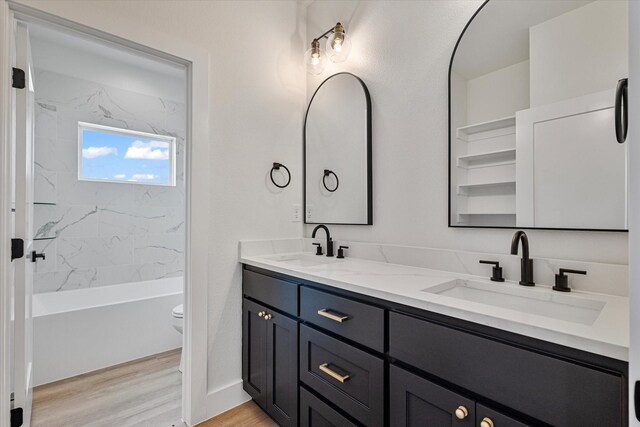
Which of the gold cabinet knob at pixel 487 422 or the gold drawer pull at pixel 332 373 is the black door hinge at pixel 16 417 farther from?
the gold cabinet knob at pixel 487 422

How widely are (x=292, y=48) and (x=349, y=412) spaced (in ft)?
7.26

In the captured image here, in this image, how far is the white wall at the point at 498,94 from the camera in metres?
1.29

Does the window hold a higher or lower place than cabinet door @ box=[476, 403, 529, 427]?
higher

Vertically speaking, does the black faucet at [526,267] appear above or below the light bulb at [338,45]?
below

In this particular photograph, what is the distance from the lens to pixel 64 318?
2.24 meters

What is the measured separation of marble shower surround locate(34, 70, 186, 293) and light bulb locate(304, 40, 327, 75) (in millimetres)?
1878

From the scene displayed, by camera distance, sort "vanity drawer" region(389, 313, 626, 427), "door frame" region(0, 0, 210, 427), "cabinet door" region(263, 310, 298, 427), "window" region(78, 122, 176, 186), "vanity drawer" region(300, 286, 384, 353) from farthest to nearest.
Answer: "window" region(78, 122, 176, 186)
"door frame" region(0, 0, 210, 427)
"cabinet door" region(263, 310, 298, 427)
"vanity drawer" region(300, 286, 384, 353)
"vanity drawer" region(389, 313, 626, 427)

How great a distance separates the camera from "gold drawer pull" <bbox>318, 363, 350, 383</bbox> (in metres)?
1.22

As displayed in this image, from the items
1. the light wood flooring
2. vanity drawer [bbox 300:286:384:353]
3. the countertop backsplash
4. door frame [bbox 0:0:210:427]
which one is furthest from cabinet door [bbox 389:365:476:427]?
door frame [bbox 0:0:210:427]

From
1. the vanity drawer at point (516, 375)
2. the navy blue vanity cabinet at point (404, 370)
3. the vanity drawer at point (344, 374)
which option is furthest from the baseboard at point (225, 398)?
the vanity drawer at point (516, 375)

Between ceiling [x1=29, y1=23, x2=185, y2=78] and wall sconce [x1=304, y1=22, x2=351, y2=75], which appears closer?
wall sconce [x1=304, y1=22, x2=351, y2=75]

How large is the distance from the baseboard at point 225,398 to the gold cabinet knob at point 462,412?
1.45 meters

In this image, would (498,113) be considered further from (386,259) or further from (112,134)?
(112,134)

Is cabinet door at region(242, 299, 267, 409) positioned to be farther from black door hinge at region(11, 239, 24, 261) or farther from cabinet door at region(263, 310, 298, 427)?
black door hinge at region(11, 239, 24, 261)
